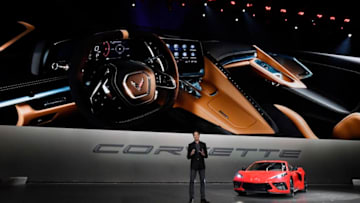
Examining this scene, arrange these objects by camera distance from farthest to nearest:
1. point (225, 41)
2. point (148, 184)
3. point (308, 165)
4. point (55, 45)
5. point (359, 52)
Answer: point (359, 52) < point (308, 165) < point (225, 41) < point (148, 184) < point (55, 45)

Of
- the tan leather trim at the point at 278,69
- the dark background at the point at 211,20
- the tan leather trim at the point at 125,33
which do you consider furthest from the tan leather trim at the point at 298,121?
the tan leather trim at the point at 125,33

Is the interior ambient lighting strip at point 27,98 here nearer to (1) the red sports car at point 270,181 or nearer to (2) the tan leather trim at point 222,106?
(2) the tan leather trim at point 222,106

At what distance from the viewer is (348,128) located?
40.2 ft

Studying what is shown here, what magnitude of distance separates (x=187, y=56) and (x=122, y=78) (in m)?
2.24

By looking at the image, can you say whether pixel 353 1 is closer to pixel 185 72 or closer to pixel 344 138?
pixel 344 138

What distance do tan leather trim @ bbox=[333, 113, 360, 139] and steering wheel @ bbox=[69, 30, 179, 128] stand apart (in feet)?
20.6

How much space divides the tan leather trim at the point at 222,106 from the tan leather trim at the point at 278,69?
3.96 feet

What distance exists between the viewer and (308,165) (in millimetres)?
11906

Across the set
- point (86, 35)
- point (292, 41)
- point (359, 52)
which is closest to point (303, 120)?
point (292, 41)

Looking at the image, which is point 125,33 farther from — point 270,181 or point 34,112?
point 270,181

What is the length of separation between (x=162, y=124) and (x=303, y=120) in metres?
4.98

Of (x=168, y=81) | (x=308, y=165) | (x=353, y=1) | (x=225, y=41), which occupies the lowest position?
(x=308, y=165)

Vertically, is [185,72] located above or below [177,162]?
above

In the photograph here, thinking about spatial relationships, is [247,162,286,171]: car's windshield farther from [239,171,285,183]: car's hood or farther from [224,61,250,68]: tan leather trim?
[224,61,250,68]: tan leather trim
